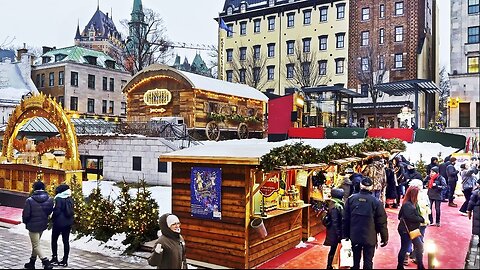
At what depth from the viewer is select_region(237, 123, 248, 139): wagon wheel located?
28.6 metres

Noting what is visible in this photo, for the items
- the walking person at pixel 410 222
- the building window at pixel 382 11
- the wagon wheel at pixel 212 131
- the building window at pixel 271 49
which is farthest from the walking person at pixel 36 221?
the building window at pixel 271 49

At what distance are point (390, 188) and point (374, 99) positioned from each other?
25181 millimetres

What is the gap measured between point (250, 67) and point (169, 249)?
4662cm

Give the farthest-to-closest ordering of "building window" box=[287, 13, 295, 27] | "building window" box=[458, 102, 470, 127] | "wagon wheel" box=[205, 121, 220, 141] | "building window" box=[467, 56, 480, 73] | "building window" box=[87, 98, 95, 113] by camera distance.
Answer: "building window" box=[287, 13, 295, 27] < "building window" box=[87, 98, 95, 113] < "building window" box=[458, 102, 470, 127] < "building window" box=[467, 56, 480, 73] < "wagon wheel" box=[205, 121, 220, 141]

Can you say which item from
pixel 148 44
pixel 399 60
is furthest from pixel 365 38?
pixel 148 44

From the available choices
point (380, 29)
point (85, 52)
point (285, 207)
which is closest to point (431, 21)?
point (380, 29)

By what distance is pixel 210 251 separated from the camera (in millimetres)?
9180

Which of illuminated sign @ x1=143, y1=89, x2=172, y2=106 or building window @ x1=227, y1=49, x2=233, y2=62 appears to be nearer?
illuminated sign @ x1=143, y1=89, x2=172, y2=106

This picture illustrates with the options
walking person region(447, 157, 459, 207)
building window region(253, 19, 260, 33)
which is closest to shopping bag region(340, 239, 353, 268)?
walking person region(447, 157, 459, 207)

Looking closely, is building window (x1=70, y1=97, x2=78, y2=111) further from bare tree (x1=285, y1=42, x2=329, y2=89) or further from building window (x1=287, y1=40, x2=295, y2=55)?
building window (x1=287, y1=40, x2=295, y2=55)

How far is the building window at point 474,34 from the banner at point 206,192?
36.9 metres

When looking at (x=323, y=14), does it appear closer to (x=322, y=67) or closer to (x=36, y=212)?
(x=322, y=67)

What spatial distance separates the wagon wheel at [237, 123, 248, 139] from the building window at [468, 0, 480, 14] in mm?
24028

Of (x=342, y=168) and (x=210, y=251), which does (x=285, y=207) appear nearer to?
(x=210, y=251)
